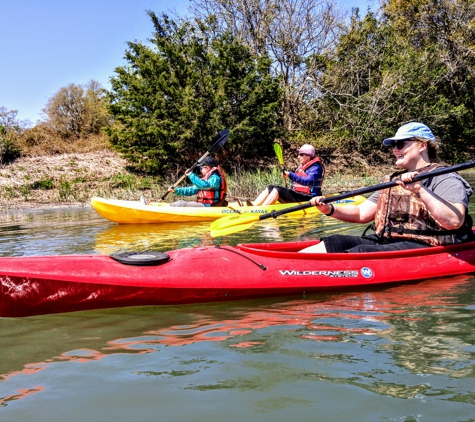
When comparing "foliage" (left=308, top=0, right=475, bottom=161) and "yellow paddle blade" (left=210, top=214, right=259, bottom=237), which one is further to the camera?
"foliage" (left=308, top=0, right=475, bottom=161)

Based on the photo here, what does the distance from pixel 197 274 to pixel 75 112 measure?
18919mm

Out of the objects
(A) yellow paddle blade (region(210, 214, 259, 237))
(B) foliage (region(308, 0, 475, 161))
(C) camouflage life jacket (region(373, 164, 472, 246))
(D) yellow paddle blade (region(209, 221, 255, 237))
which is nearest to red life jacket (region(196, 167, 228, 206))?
(A) yellow paddle blade (region(210, 214, 259, 237))

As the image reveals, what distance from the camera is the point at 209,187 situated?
8.62 m

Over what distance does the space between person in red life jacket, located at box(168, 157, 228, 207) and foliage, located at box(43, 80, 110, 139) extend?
1289cm

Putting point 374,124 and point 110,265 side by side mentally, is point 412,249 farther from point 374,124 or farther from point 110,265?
point 374,124

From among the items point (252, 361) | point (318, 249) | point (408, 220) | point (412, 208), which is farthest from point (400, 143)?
point (252, 361)

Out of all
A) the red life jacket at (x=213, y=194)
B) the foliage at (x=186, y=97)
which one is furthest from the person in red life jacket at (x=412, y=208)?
the foliage at (x=186, y=97)

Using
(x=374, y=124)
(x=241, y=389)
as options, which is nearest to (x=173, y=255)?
(x=241, y=389)

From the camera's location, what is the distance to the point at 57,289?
3.13 metres

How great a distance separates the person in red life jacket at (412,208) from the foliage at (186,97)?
1250 cm

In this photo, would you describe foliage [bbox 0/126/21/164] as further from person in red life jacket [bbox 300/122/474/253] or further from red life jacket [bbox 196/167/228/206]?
person in red life jacket [bbox 300/122/474/253]

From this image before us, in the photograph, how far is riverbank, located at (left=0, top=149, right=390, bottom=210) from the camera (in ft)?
46.1

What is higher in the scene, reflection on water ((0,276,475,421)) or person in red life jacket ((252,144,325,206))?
person in red life jacket ((252,144,325,206))

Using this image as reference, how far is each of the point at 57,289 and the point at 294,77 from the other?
17971mm
